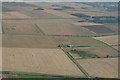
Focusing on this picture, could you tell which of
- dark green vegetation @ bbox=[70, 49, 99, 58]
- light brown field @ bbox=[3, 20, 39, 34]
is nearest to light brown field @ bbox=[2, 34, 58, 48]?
light brown field @ bbox=[3, 20, 39, 34]

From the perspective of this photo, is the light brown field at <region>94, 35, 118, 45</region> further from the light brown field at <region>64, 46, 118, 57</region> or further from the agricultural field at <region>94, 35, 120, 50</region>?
the light brown field at <region>64, 46, 118, 57</region>

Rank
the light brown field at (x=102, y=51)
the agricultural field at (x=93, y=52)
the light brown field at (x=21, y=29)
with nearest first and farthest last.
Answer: the agricultural field at (x=93, y=52), the light brown field at (x=102, y=51), the light brown field at (x=21, y=29)

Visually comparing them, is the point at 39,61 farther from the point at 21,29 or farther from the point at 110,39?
the point at 21,29

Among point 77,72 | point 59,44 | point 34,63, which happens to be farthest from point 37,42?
point 77,72

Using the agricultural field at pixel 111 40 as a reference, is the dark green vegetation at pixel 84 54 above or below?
below

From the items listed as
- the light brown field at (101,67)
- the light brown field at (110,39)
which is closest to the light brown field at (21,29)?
the light brown field at (110,39)

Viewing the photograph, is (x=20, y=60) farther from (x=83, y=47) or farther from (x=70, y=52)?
(x=83, y=47)

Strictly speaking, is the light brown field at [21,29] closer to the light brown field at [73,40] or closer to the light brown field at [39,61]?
the light brown field at [73,40]
